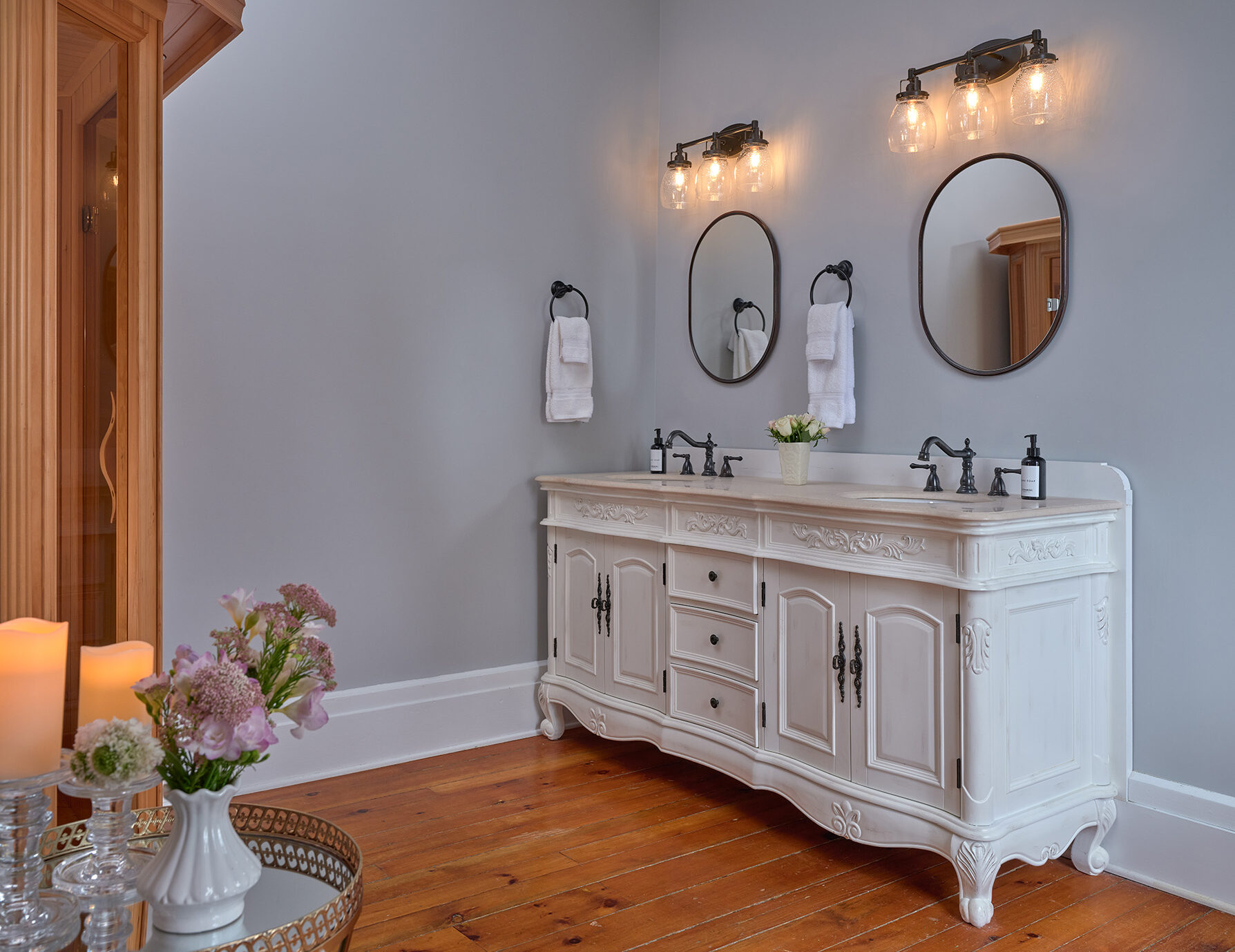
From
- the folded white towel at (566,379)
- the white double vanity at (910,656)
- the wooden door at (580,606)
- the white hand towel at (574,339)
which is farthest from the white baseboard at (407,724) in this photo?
the white hand towel at (574,339)

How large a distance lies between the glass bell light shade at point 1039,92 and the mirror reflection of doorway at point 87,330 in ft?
6.75

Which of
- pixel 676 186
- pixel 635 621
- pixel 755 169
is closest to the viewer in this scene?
pixel 635 621

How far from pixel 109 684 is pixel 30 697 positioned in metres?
0.09

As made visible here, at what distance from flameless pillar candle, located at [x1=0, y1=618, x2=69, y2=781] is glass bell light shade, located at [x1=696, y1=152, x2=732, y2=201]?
2.78m

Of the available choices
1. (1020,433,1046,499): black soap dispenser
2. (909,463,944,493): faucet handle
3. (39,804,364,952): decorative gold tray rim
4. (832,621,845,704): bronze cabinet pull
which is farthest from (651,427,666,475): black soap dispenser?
(39,804,364,952): decorative gold tray rim

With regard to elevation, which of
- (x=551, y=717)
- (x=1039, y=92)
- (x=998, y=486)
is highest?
(x=1039, y=92)

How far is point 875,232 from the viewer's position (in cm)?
291

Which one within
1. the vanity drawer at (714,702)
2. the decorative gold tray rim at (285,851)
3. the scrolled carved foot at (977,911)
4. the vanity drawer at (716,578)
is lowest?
the scrolled carved foot at (977,911)

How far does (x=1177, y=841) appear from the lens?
2199mm

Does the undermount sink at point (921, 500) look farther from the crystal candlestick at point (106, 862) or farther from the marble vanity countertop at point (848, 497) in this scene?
the crystal candlestick at point (106, 862)

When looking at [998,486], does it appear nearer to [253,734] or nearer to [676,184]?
[676,184]

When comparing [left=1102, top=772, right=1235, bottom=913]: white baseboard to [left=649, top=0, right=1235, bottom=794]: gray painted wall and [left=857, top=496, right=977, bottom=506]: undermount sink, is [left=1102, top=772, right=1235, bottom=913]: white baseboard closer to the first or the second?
[left=649, top=0, right=1235, bottom=794]: gray painted wall

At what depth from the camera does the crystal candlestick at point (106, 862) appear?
3.60 ft

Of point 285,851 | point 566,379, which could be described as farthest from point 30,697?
point 566,379
